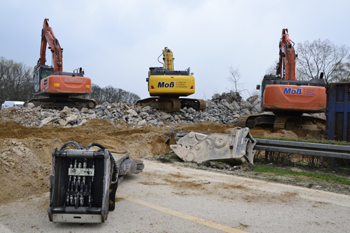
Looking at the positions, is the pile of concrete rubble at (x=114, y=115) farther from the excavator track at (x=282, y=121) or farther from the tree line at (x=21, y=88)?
the tree line at (x=21, y=88)

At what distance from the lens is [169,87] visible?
16.6 metres

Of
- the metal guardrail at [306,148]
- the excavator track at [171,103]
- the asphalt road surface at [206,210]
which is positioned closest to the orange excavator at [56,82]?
the excavator track at [171,103]

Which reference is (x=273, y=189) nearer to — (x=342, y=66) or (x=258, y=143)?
(x=258, y=143)

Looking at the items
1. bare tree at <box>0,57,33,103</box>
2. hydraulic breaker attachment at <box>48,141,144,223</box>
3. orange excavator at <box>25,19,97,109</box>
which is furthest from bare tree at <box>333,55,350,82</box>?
bare tree at <box>0,57,33,103</box>

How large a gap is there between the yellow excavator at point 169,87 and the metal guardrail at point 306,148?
9.93 metres

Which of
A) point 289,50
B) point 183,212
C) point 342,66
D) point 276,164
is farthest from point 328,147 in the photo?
point 342,66

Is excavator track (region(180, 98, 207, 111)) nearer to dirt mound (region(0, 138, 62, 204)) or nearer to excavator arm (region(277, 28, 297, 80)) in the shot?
excavator arm (region(277, 28, 297, 80))

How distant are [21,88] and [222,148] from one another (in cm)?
4586

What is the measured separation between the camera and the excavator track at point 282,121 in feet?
44.4

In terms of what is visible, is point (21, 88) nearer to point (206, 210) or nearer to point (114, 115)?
point (114, 115)

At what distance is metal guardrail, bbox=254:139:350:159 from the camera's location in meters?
6.00

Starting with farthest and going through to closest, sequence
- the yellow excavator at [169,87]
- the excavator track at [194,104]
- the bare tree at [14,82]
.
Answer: the bare tree at [14,82] < the excavator track at [194,104] < the yellow excavator at [169,87]

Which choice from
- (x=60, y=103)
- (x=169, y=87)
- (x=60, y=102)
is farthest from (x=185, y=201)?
(x=60, y=102)

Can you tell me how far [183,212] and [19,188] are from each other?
264cm
